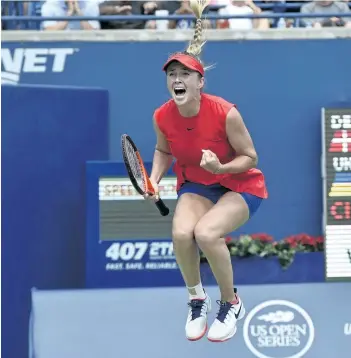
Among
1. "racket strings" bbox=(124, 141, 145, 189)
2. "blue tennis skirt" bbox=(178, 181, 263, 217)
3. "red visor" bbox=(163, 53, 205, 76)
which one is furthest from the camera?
"blue tennis skirt" bbox=(178, 181, 263, 217)

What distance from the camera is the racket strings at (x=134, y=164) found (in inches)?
327

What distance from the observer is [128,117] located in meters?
A: 13.2

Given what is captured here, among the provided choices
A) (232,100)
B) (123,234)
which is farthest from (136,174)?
(232,100)

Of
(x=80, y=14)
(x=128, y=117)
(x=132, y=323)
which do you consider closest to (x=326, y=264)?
(x=132, y=323)

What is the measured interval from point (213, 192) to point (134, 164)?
Answer: 0.57 metres

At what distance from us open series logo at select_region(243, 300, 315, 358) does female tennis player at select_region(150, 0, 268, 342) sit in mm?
2531

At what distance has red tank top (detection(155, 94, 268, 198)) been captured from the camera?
8172 mm

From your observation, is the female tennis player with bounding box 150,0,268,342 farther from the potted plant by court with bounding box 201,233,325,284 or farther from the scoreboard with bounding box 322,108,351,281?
the potted plant by court with bounding box 201,233,325,284

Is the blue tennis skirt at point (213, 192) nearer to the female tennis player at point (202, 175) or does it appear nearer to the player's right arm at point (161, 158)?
the female tennis player at point (202, 175)

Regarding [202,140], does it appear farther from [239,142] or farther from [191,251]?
[191,251]

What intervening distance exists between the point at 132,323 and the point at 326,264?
1972mm

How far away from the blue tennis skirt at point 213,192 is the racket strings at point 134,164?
1.03ft

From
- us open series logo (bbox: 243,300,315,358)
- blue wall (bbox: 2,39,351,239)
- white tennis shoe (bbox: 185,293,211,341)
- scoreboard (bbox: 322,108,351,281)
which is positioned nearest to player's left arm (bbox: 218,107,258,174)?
white tennis shoe (bbox: 185,293,211,341)

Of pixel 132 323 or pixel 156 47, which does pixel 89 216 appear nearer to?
pixel 132 323
